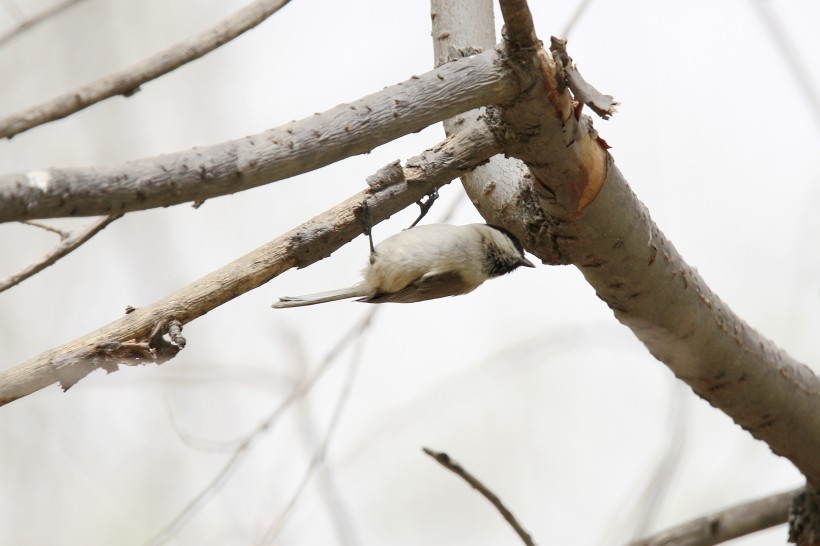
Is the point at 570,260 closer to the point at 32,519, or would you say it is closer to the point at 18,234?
the point at 32,519

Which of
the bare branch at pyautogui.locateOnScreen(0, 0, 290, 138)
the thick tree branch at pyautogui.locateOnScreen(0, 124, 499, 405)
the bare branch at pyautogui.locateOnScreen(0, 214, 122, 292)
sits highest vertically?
the bare branch at pyautogui.locateOnScreen(0, 0, 290, 138)

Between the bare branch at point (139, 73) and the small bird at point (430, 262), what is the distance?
2.64 ft

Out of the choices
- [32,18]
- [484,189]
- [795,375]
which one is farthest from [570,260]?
[32,18]

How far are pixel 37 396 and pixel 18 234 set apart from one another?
0.86m

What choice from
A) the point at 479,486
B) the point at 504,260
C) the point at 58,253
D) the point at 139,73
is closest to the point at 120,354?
the point at 58,253

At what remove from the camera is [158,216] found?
3.70m

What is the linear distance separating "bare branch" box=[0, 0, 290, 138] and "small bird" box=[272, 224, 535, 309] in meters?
0.80

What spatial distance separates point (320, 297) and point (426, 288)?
37 centimetres

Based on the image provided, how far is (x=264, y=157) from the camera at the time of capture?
119 centimetres

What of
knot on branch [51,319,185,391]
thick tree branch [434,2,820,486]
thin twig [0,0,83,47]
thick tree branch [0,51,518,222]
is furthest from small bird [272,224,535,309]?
thin twig [0,0,83,47]

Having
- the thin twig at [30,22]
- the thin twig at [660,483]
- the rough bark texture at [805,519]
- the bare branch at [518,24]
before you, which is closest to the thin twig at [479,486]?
the thin twig at [660,483]

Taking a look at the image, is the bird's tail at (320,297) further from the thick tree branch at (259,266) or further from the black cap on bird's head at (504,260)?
the thick tree branch at (259,266)

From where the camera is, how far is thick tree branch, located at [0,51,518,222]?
983mm

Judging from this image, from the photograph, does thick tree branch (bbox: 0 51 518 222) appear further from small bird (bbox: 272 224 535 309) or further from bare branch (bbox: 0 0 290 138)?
small bird (bbox: 272 224 535 309)
